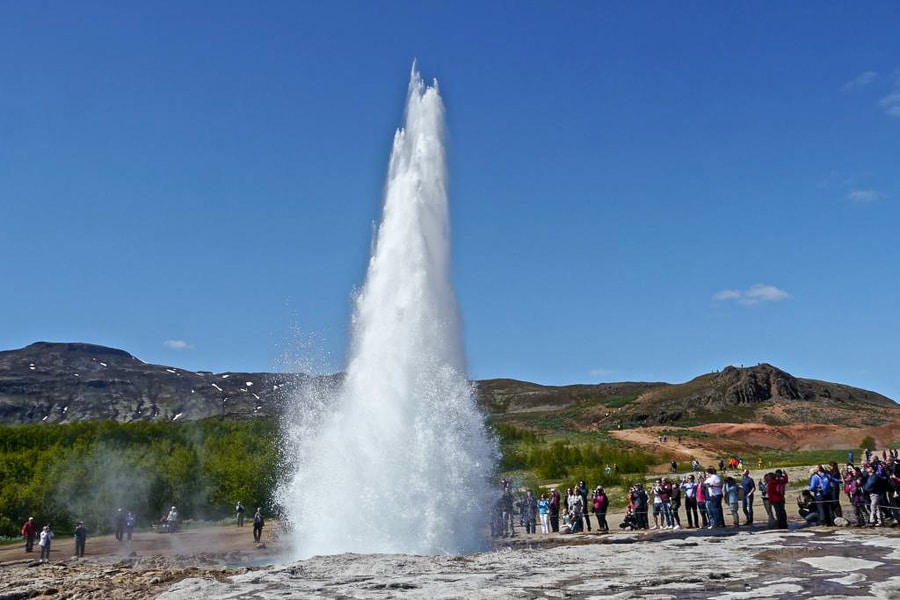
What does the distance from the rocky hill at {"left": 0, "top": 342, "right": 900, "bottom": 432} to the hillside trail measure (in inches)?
693

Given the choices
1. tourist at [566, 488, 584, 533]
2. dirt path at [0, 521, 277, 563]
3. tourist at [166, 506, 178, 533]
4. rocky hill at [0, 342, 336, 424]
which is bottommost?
dirt path at [0, 521, 277, 563]

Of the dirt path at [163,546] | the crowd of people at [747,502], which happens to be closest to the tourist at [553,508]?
the crowd of people at [747,502]

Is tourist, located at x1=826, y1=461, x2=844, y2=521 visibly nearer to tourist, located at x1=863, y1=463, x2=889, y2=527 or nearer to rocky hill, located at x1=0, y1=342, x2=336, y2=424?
tourist, located at x1=863, y1=463, x2=889, y2=527

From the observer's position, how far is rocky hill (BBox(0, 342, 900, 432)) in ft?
348

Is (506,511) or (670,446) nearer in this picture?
(506,511)

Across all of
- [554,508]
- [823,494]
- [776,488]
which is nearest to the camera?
[823,494]

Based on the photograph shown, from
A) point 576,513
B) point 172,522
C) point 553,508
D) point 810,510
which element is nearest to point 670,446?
point 172,522

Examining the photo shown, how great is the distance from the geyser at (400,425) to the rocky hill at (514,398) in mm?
58877

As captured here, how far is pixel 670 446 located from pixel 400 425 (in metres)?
58.7

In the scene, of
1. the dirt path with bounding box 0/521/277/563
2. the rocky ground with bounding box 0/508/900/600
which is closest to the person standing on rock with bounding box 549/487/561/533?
the rocky ground with bounding box 0/508/900/600

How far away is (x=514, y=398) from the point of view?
162250 millimetres

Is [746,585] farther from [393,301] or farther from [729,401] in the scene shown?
[729,401]

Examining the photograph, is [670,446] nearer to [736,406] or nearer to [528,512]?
[736,406]

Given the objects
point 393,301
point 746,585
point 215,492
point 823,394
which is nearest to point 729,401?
point 823,394
